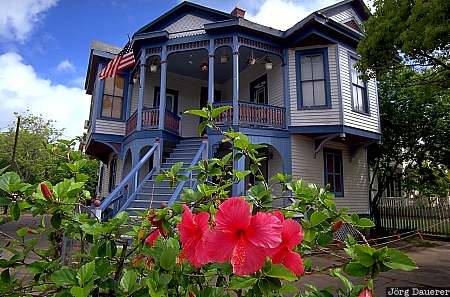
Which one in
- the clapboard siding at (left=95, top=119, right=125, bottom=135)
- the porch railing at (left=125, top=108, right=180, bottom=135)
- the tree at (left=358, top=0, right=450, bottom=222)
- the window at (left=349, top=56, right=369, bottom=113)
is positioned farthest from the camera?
the clapboard siding at (left=95, top=119, right=125, bottom=135)

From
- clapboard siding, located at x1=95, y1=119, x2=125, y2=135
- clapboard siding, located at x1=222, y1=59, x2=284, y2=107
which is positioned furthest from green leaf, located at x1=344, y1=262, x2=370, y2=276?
clapboard siding, located at x1=95, y1=119, x2=125, y2=135

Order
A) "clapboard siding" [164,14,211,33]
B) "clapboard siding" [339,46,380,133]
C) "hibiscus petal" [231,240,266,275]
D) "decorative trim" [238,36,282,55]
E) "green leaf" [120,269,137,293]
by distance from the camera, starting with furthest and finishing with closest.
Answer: "clapboard siding" [164,14,211,33] → "clapboard siding" [339,46,380,133] → "decorative trim" [238,36,282,55] → "green leaf" [120,269,137,293] → "hibiscus petal" [231,240,266,275]

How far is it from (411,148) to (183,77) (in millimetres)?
11003

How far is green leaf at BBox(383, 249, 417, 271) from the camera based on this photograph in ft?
2.61

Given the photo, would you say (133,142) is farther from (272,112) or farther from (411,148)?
(411,148)

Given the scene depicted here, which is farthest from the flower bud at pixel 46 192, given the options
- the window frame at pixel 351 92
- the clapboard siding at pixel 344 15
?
the clapboard siding at pixel 344 15

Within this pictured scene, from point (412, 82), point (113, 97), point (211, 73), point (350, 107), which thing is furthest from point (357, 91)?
point (113, 97)

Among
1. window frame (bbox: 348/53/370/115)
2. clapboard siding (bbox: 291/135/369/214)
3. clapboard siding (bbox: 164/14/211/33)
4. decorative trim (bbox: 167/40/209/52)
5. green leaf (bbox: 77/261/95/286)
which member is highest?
clapboard siding (bbox: 164/14/211/33)

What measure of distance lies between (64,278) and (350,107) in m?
10.4

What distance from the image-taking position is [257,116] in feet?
32.1

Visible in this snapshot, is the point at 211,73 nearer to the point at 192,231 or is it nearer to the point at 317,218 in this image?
the point at 317,218

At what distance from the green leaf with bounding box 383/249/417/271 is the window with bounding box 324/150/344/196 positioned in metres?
10.6

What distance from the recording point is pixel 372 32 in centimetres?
755

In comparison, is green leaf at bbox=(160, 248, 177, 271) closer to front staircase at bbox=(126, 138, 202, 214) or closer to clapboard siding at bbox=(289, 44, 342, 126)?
front staircase at bbox=(126, 138, 202, 214)
